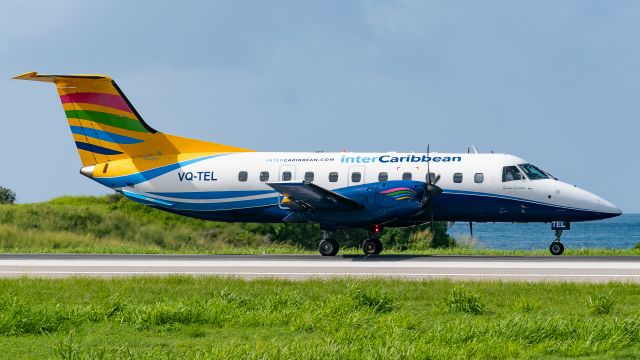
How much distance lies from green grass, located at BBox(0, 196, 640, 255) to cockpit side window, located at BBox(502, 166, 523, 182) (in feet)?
21.4

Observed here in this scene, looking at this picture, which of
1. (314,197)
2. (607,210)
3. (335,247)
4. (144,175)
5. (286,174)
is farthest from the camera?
(144,175)

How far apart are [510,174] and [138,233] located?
18.2 m

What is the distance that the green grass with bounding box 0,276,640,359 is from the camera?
1030 centimetres

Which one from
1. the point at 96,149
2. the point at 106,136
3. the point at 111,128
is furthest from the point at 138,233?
the point at 111,128

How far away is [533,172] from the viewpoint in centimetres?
2880

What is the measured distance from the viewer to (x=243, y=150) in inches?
1259

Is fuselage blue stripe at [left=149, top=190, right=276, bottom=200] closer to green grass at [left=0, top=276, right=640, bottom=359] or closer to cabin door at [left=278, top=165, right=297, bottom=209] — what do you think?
cabin door at [left=278, top=165, right=297, bottom=209]

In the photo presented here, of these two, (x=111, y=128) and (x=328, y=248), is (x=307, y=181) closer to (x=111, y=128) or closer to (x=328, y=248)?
(x=328, y=248)

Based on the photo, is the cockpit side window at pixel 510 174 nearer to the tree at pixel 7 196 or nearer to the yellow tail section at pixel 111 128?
the yellow tail section at pixel 111 128

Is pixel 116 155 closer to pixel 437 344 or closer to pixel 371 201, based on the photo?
pixel 371 201

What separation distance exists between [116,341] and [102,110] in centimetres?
2239

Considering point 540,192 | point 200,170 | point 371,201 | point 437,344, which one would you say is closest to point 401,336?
point 437,344

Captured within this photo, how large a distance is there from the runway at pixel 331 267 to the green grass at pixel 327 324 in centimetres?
365

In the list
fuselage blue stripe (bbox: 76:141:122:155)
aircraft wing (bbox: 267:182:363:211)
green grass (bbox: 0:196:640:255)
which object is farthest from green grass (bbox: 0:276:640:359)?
green grass (bbox: 0:196:640:255)
